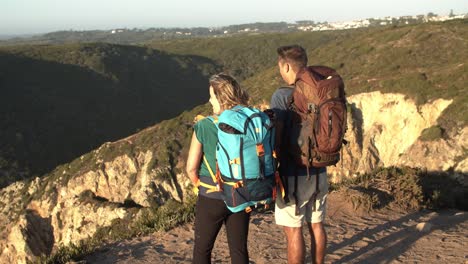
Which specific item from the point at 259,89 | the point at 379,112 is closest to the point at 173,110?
the point at 259,89

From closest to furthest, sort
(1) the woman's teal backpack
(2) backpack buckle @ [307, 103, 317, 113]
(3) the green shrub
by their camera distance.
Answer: (1) the woman's teal backpack
(2) backpack buckle @ [307, 103, 317, 113]
(3) the green shrub

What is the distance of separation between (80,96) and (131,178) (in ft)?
116

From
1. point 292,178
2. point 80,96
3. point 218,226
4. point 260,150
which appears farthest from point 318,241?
point 80,96

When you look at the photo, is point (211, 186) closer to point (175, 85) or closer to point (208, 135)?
point (208, 135)

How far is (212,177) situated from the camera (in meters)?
3.34

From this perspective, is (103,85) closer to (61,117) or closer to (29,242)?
(61,117)

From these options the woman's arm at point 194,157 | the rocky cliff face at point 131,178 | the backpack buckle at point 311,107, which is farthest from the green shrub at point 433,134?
the woman's arm at point 194,157

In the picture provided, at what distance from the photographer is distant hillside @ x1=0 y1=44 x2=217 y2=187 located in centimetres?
4344

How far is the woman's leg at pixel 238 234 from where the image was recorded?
339 centimetres

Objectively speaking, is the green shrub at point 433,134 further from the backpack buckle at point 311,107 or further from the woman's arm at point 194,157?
the woman's arm at point 194,157

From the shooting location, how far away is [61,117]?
50125mm

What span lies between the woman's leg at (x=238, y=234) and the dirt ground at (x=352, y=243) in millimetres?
1699

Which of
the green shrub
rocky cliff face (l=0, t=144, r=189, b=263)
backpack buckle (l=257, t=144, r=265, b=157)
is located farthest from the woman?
rocky cliff face (l=0, t=144, r=189, b=263)

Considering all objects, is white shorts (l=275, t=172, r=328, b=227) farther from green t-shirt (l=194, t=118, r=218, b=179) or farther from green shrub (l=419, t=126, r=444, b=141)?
green shrub (l=419, t=126, r=444, b=141)
